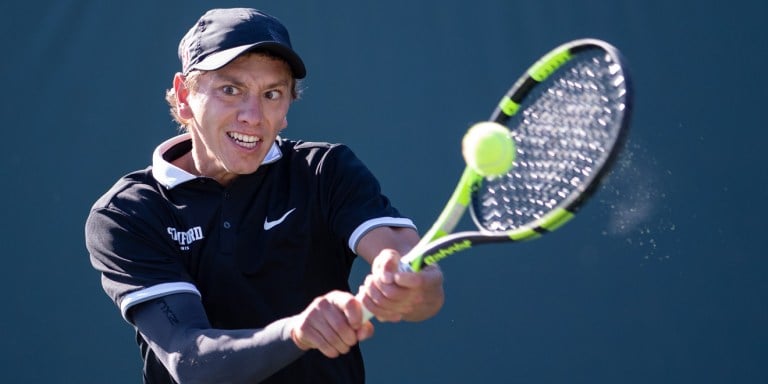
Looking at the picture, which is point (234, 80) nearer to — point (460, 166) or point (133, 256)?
point (133, 256)

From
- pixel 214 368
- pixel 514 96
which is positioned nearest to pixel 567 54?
pixel 514 96

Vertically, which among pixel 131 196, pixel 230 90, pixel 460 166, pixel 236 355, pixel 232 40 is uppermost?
pixel 232 40

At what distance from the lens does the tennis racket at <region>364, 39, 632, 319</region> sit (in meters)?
2.17

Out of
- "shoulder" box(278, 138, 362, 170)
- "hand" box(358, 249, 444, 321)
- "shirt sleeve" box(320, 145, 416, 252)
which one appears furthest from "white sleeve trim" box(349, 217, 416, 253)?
"hand" box(358, 249, 444, 321)

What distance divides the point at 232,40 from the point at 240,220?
0.44 meters

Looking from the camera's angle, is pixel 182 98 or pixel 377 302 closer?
pixel 377 302

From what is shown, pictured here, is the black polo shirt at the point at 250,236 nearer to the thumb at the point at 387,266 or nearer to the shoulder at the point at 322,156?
the shoulder at the point at 322,156

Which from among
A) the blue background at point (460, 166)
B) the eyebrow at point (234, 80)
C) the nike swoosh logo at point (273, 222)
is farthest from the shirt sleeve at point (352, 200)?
the blue background at point (460, 166)

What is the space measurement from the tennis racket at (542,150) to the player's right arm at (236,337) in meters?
0.07

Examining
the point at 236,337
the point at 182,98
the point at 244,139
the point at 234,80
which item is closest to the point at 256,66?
the point at 234,80

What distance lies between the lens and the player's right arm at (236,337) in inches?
81.5

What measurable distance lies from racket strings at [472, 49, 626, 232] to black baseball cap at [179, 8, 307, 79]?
0.60 meters

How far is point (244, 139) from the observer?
2570 millimetres

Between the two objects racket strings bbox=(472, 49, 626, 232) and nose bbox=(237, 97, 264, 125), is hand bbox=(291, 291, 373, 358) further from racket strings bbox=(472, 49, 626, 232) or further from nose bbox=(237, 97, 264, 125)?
nose bbox=(237, 97, 264, 125)
